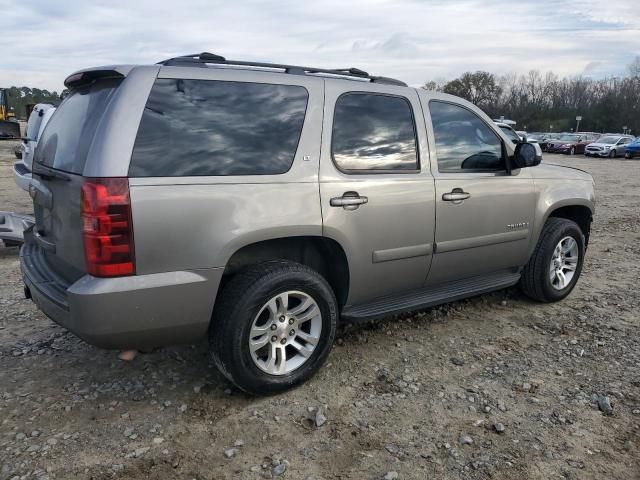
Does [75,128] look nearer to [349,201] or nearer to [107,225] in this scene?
[107,225]

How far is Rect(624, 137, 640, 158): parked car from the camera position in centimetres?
3141

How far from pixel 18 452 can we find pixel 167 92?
1.98 meters

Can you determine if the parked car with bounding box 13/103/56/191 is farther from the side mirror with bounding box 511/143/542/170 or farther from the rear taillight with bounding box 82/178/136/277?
the side mirror with bounding box 511/143/542/170

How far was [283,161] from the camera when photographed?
10.2 feet

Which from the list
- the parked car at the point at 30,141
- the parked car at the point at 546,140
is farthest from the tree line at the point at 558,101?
the parked car at the point at 30,141

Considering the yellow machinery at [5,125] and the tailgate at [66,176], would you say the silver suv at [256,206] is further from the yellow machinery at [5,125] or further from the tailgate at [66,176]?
the yellow machinery at [5,125]

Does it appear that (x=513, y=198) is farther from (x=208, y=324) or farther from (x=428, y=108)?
(x=208, y=324)

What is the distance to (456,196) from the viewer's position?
382 centimetres

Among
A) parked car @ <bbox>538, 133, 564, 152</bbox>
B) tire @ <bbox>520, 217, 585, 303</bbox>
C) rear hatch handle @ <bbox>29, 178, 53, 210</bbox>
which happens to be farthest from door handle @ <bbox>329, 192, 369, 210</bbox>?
parked car @ <bbox>538, 133, 564, 152</bbox>

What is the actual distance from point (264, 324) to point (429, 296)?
1.39 meters

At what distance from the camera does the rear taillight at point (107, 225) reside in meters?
2.57

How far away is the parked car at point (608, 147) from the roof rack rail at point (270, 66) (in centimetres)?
3310

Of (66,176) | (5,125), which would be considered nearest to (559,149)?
(5,125)

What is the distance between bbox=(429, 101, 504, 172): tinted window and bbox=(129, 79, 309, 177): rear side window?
1156 millimetres
